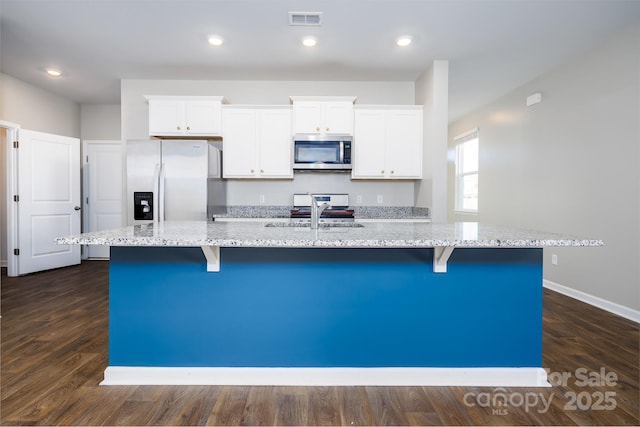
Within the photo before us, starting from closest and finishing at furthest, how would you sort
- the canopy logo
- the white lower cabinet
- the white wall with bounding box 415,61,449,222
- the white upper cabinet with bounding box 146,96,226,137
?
the canopy logo → the white wall with bounding box 415,61,449,222 → the white upper cabinet with bounding box 146,96,226,137 → the white lower cabinet

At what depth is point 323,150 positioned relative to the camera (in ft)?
13.3

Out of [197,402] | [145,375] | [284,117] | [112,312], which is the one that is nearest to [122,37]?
[284,117]

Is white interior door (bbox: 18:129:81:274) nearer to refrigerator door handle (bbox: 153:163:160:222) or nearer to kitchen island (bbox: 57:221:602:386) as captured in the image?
refrigerator door handle (bbox: 153:163:160:222)

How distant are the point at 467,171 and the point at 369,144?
315 cm

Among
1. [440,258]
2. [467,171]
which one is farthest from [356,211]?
[467,171]

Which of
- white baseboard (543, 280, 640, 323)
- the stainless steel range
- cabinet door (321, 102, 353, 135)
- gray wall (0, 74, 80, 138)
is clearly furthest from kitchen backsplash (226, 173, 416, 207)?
gray wall (0, 74, 80, 138)

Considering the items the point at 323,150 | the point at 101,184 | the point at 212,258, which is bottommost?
the point at 212,258

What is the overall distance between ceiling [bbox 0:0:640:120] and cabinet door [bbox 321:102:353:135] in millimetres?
431

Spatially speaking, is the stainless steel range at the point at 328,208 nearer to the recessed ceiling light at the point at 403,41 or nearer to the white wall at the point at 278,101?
the white wall at the point at 278,101

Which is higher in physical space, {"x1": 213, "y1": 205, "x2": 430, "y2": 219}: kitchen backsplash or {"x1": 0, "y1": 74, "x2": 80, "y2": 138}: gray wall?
{"x1": 0, "y1": 74, "x2": 80, "y2": 138}: gray wall

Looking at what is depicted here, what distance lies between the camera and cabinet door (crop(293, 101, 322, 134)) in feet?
13.4

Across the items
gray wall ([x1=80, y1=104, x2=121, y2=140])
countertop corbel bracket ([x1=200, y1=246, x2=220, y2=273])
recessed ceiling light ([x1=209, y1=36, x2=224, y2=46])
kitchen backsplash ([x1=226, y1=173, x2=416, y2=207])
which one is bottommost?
countertop corbel bracket ([x1=200, y1=246, x2=220, y2=273])

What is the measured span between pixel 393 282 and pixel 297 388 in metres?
0.80

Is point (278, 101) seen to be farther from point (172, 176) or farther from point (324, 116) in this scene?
point (172, 176)
